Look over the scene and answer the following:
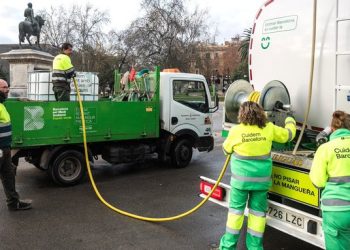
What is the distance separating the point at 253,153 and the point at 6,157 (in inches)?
147

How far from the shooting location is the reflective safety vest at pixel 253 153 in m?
4.05

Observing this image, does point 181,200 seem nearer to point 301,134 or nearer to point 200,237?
point 200,237

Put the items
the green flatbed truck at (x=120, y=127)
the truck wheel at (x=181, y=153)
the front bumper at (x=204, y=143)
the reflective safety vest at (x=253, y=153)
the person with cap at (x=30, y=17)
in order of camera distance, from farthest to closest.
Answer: the person with cap at (x=30, y=17), the front bumper at (x=204, y=143), the truck wheel at (x=181, y=153), the green flatbed truck at (x=120, y=127), the reflective safety vest at (x=253, y=153)

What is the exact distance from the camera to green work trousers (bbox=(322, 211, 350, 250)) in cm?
312

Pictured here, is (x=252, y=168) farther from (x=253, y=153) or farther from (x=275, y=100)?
(x=275, y=100)

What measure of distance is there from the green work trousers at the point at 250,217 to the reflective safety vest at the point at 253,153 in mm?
108

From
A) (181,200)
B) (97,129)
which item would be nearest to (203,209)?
(181,200)

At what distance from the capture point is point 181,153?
9.34 m

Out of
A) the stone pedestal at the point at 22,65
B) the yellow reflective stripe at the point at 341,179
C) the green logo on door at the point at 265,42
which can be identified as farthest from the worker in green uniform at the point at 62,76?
the stone pedestal at the point at 22,65

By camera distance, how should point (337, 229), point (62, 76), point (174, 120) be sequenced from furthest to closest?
point (174, 120), point (62, 76), point (337, 229)

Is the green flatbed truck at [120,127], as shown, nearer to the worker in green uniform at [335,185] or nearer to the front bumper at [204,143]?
the front bumper at [204,143]

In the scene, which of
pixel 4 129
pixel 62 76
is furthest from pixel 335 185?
pixel 62 76

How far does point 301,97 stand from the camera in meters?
4.57

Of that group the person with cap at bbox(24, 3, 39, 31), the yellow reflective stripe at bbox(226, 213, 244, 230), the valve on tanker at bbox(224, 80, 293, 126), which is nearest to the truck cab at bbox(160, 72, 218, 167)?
the valve on tanker at bbox(224, 80, 293, 126)
